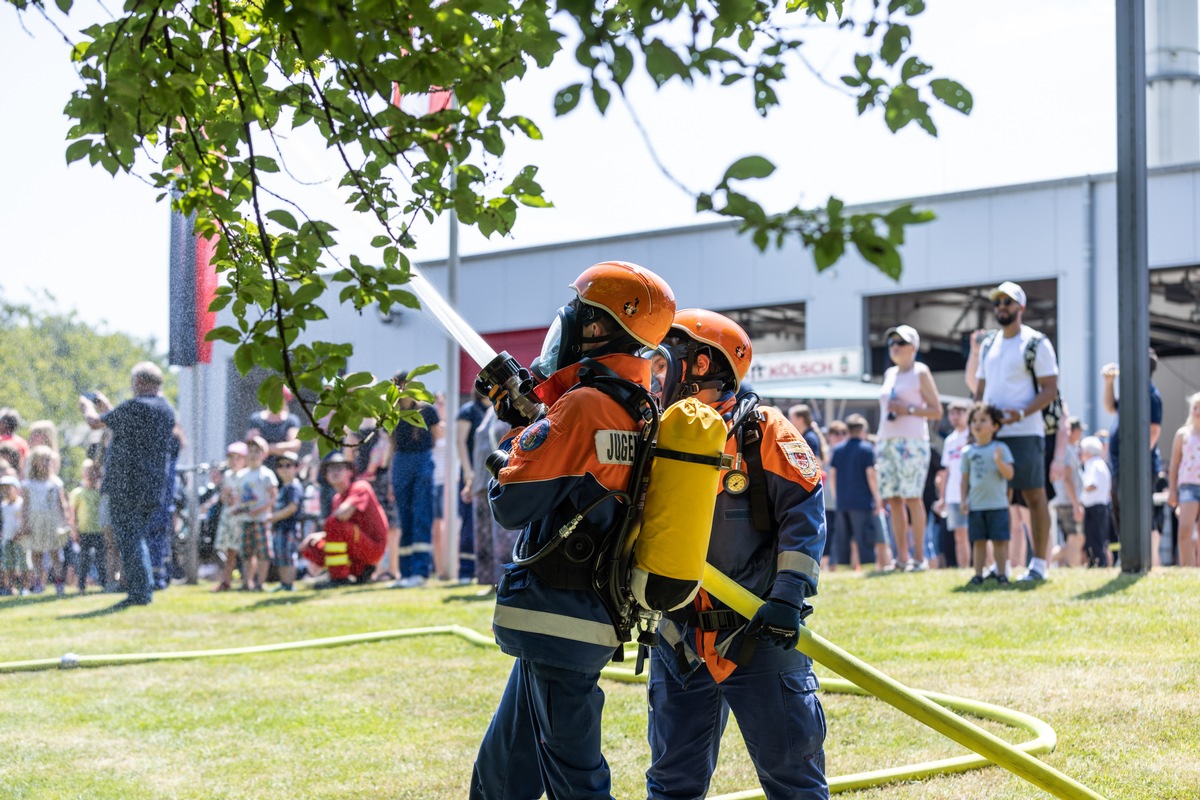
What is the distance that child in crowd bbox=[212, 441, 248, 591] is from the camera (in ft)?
40.2

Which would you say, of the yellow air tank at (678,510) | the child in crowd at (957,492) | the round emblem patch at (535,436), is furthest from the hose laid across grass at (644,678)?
the child in crowd at (957,492)

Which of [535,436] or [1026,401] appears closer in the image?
[535,436]

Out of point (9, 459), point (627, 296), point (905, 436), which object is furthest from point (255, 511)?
point (627, 296)

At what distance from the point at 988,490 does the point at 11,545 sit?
29.9 ft

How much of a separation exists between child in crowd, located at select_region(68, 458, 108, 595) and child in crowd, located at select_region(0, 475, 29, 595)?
564mm

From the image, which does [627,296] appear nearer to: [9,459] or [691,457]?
[691,457]

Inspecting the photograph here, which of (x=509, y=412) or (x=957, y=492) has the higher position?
(x=509, y=412)

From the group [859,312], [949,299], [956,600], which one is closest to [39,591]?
[956,600]

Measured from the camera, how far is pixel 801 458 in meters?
3.73

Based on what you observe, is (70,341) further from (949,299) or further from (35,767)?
(949,299)

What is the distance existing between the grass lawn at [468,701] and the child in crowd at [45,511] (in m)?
3.22

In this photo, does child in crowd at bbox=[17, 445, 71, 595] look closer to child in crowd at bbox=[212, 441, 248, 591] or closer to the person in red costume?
child in crowd at bbox=[212, 441, 248, 591]

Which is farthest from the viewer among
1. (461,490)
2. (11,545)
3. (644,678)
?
(461,490)

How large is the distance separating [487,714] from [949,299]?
70.9 ft
